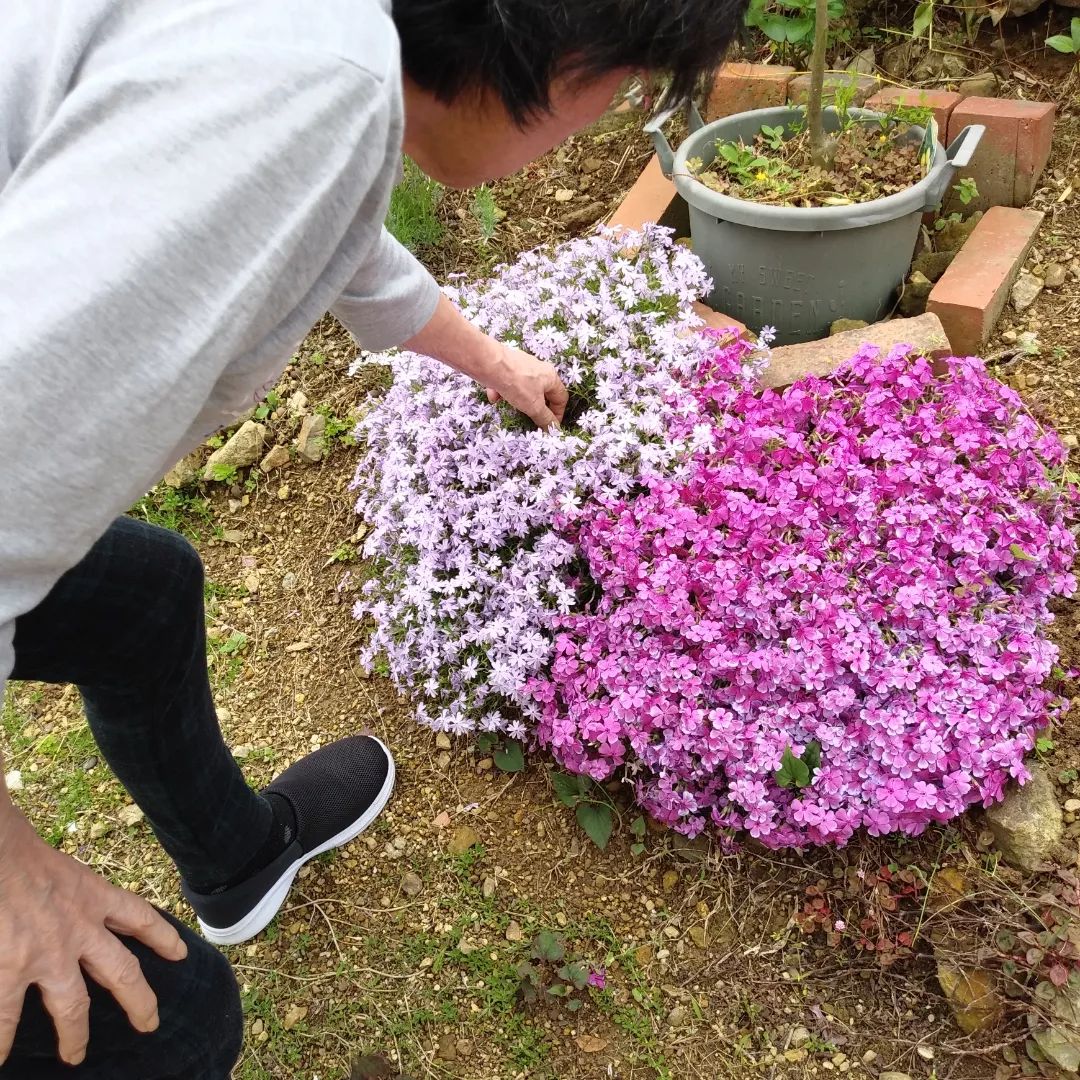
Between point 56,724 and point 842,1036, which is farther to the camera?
point 56,724

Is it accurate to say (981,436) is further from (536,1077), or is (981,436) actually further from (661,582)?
(536,1077)

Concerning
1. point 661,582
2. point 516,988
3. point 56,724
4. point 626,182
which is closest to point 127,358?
point 661,582

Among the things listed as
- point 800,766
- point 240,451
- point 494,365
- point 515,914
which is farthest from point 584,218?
point 515,914

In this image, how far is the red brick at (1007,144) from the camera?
292 centimetres

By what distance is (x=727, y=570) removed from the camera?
2029 millimetres

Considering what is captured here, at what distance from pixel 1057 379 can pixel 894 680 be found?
4.20ft

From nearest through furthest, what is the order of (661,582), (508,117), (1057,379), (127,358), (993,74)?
(127,358) < (508,117) < (661,582) < (1057,379) < (993,74)

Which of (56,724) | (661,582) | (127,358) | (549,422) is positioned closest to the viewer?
(127,358)

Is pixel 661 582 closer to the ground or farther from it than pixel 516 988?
farther from it

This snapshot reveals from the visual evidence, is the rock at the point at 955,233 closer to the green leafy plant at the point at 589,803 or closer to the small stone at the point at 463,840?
the green leafy plant at the point at 589,803

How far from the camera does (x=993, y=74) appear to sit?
10.7 feet

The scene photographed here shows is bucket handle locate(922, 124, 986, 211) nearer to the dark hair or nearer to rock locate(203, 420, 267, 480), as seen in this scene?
the dark hair

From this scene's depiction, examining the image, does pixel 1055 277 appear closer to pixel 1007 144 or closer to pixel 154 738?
pixel 1007 144

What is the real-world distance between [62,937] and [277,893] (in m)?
1.28
